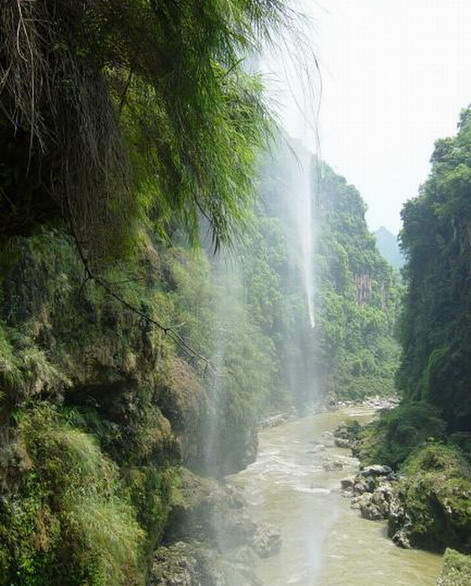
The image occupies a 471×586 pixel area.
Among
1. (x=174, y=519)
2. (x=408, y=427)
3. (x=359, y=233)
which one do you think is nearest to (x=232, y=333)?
(x=408, y=427)

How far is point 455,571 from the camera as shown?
28.3 ft

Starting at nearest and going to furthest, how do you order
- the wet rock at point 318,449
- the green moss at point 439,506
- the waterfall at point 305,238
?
1. the green moss at point 439,506
2. the wet rock at point 318,449
3. the waterfall at point 305,238

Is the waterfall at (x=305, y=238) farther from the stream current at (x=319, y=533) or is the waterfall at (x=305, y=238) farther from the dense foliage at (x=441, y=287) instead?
the stream current at (x=319, y=533)

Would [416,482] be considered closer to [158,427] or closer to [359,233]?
[158,427]

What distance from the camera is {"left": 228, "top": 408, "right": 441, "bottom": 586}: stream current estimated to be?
10289 mm

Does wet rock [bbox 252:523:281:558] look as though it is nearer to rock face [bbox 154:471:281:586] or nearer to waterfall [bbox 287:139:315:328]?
rock face [bbox 154:471:281:586]

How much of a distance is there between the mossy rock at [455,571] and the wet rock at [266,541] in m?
3.59

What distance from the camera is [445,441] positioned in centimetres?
1941

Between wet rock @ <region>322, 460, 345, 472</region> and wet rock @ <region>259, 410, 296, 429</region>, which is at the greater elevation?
wet rock @ <region>259, 410, 296, 429</region>

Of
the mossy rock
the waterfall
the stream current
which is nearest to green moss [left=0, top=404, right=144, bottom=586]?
the stream current

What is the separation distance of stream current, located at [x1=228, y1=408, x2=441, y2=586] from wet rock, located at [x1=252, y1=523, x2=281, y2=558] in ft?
0.63

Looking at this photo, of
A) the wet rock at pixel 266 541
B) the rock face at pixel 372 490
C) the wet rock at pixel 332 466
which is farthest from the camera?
the wet rock at pixel 332 466

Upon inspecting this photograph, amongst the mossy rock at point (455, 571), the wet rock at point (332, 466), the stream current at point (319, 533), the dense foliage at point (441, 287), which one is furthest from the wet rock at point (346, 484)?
the mossy rock at point (455, 571)

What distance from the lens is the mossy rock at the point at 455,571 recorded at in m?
8.32
